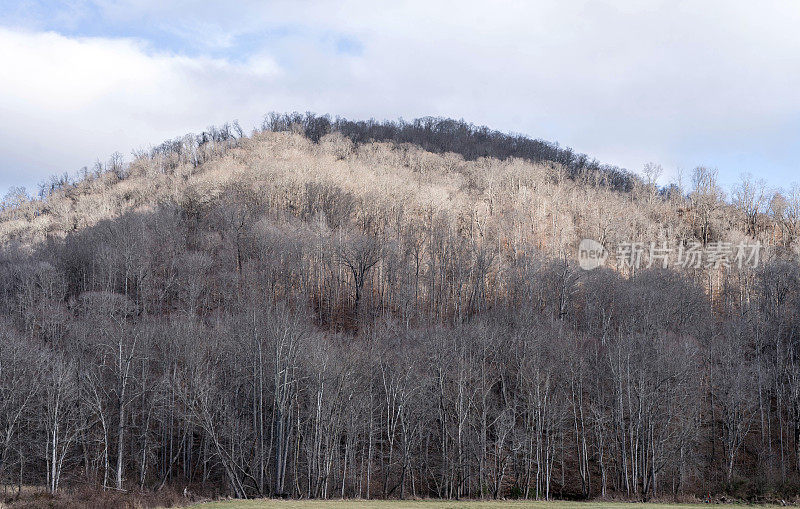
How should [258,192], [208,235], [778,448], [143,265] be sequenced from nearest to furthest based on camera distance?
[778,448] → [143,265] → [208,235] → [258,192]

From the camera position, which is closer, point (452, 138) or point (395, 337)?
point (395, 337)

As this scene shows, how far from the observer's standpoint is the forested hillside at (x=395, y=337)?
44.0 meters

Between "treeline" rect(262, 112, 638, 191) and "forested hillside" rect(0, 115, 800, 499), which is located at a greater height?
"treeline" rect(262, 112, 638, 191)

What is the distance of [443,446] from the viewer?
45.0 m

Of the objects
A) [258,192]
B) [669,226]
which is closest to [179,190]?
[258,192]

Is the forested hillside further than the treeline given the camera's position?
No

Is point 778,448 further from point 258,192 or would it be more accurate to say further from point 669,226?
point 258,192

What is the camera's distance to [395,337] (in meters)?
57.6

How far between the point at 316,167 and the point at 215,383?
69679 mm

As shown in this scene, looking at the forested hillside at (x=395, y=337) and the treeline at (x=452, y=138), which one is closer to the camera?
the forested hillside at (x=395, y=337)

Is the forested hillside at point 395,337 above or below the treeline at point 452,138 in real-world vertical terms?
below

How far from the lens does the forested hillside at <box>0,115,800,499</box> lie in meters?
44.0

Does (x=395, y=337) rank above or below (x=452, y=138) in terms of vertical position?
below

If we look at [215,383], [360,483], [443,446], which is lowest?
[360,483]
